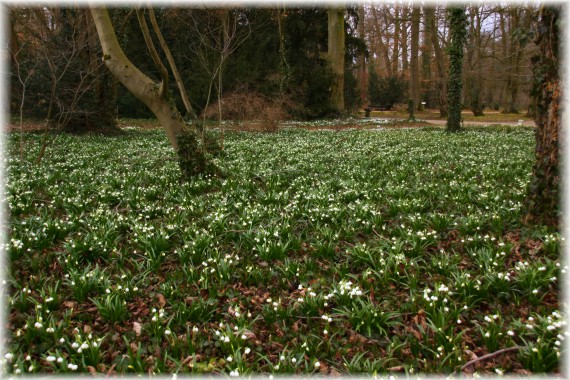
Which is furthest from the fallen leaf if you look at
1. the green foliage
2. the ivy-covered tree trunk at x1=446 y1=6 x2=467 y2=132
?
the ivy-covered tree trunk at x1=446 y1=6 x2=467 y2=132

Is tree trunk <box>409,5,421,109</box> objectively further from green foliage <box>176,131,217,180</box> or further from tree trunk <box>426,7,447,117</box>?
green foliage <box>176,131,217,180</box>

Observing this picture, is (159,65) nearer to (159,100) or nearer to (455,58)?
(159,100)

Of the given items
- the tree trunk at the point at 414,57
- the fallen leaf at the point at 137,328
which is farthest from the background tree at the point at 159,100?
the tree trunk at the point at 414,57

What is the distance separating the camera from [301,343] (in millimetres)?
2918

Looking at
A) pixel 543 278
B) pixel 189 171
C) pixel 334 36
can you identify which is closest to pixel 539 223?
pixel 543 278

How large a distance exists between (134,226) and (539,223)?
4917 millimetres

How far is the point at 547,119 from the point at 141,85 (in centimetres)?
682

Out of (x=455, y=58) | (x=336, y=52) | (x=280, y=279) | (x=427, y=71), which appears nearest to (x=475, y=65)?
(x=336, y=52)

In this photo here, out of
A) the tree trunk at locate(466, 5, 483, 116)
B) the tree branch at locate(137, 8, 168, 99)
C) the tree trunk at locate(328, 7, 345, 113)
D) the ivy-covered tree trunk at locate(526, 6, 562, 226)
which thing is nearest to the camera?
the ivy-covered tree trunk at locate(526, 6, 562, 226)

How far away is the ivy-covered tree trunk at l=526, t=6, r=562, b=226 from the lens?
420 cm

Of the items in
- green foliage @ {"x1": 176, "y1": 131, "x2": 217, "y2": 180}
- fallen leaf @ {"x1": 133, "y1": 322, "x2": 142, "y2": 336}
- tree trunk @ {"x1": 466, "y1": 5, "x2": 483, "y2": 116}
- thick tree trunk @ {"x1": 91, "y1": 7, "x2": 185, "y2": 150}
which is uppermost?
tree trunk @ {"x1": 466, "y1": 5, "x2": 483, "y2": 116}

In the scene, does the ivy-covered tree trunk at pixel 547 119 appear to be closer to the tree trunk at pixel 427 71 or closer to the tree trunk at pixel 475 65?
the tree trunk at pixel 475 65

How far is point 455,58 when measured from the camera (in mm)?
18000

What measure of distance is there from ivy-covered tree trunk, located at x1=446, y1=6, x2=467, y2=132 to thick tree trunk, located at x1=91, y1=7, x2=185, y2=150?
14.3 meters
